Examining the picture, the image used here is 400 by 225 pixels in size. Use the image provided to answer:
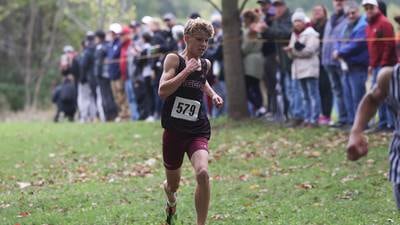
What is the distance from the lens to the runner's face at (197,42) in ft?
25.3

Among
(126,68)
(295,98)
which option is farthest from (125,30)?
(295,98)

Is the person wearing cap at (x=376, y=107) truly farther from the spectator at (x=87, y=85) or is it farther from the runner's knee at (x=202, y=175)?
the spectator at (x=87, y=85)

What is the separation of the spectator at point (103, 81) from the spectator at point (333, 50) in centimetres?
834

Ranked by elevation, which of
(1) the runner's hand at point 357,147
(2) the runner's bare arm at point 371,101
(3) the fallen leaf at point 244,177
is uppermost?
(2) the runner's bare arm at point 371,101

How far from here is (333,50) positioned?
15.1 meters

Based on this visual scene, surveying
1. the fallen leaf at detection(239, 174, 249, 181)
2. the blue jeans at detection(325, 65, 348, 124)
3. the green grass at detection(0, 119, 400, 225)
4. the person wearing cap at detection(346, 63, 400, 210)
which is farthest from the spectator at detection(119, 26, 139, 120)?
the person wearing cap at detection(346, 63, 400, 210)

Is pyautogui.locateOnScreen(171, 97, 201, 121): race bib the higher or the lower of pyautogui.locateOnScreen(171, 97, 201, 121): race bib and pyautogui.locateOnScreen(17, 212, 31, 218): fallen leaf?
the higher

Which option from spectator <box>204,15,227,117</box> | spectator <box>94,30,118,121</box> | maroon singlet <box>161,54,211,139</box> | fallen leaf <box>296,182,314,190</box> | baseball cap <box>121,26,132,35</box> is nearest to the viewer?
maroon singlet <box>161,54,211,139</box>

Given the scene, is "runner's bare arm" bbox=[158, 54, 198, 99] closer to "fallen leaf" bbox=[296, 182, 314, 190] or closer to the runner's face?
the runner's face

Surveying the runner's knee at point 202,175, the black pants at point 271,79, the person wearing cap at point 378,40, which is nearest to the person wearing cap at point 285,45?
the black pants at point 271,79

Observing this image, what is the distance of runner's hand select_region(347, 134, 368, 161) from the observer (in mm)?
5484

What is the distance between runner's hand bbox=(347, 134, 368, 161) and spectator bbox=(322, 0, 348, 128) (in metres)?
9.63

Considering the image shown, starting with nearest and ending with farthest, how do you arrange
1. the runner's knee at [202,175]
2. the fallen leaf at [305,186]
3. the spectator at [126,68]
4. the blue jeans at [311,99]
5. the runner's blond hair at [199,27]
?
the runner's knee at [202,175]
the runner's blond hair at [199,27]
the fallen leaf at [305,186]
the blue jeans at [311,99]
the spectator at [126,68]

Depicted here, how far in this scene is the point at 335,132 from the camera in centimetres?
1481
